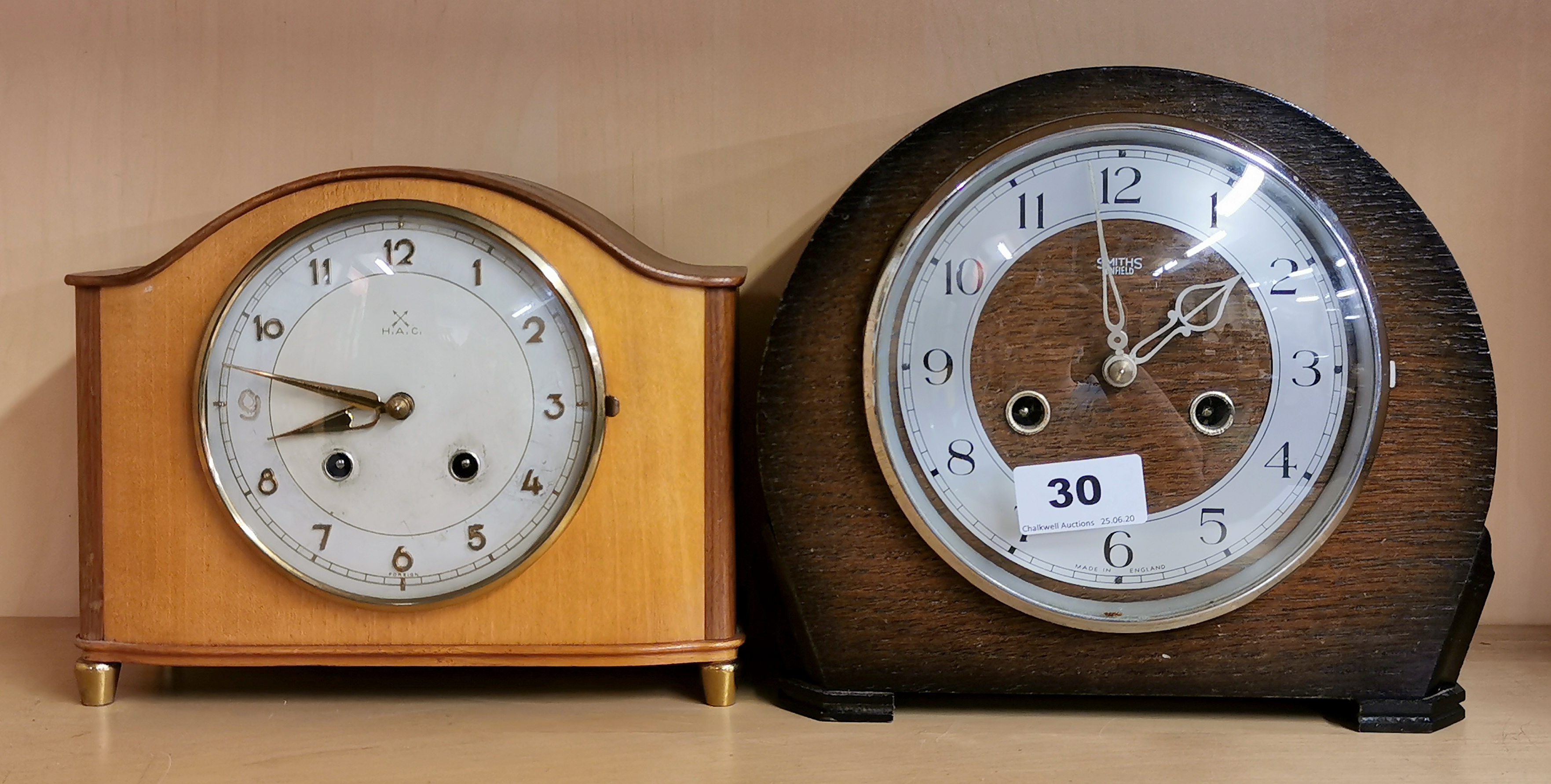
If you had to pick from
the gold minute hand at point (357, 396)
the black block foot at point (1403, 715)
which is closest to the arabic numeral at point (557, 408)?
the gold minute hand at point (357, 396)

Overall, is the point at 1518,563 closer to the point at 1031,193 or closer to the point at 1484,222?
the point at 1484,222

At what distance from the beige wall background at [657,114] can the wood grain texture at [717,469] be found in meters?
0.19

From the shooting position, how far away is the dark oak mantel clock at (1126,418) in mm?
853

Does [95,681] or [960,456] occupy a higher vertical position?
[960,456]

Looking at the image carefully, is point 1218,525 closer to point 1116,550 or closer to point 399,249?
point 1116,550

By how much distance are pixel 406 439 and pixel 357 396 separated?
51 millimetres

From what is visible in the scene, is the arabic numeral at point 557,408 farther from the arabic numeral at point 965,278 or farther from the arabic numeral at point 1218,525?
the arabic numeral at point 1218,525

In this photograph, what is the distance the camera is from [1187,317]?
2.84 feet

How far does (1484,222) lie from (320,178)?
3.55 ft

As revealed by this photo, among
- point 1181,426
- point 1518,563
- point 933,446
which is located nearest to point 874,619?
point 933,446

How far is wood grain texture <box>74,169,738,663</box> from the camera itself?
90cm

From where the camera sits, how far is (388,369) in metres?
0.90

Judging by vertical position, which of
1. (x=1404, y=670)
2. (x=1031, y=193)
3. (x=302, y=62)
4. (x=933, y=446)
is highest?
(x=302, y=62)

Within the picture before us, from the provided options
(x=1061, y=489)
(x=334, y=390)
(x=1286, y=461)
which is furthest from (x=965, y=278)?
(x=334, y=390)
